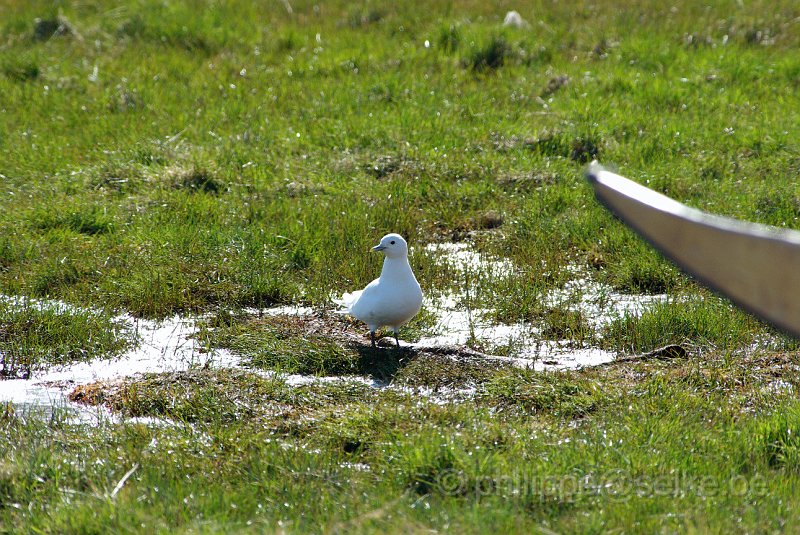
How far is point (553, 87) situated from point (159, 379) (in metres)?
7.26

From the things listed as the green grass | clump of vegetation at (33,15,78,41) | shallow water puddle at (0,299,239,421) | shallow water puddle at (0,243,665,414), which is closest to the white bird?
shallow water puddle at (0,243,665,414)

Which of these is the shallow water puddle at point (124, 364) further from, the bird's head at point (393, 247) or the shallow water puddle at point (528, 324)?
the shallow water puddle at point (528, 324)

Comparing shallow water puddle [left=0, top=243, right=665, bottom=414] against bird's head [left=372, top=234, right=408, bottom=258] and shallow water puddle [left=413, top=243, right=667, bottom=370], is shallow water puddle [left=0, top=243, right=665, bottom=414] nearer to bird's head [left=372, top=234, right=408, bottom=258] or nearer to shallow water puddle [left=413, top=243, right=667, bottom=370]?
shallow water puddle [left=413, top=243, right=667, bottom=370]

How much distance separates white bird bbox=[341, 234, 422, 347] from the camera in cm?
696

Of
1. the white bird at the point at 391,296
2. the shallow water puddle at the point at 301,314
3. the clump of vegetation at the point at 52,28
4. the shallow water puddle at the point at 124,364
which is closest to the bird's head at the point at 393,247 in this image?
the white bird at the point at 391,296

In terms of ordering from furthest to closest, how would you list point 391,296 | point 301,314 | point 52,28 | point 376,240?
1. point 52,28
2. point 376,240
3. point 301,314
4. point 391,296

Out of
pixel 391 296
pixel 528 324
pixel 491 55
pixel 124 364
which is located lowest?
pixel 124 364

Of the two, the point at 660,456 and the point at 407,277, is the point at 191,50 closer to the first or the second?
the point at 407,277

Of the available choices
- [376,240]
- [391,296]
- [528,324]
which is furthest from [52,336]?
[528,324]

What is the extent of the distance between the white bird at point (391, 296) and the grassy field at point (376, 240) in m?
0.27

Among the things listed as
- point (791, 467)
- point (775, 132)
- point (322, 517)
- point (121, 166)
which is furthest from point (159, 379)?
point (775, 132)

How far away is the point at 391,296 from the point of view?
A: 695 cm

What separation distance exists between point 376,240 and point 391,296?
2350mm

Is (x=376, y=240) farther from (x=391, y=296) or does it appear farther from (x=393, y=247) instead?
(x=391, y=296)
